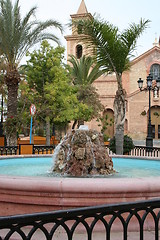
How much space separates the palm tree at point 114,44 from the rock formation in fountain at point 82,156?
21.1 ft

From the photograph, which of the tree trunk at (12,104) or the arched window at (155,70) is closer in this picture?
the tree trunk at (12,104)

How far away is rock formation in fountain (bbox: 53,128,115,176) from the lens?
5887 millimetres

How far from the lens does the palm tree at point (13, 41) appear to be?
1583 cm

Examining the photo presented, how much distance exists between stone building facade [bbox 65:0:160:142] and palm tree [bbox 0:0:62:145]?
2425 centimetres

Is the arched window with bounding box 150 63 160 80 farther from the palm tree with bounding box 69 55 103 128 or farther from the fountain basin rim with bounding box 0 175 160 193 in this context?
the fountain basin rim with bounding box 0 175 160 193

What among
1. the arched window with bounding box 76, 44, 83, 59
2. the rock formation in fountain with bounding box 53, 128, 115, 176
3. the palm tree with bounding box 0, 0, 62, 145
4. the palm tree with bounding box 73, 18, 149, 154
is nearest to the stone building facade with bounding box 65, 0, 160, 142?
the arched window with bounding box 76, 44, 83, 59

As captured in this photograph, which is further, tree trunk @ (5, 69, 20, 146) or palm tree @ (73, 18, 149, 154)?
tree trunk @ (5, 69, 20, 146)

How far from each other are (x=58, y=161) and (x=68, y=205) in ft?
8.20

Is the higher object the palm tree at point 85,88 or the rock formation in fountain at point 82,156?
the palm tree at point 85,88

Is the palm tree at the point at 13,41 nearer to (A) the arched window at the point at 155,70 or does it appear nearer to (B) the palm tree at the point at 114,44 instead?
(B) the palm tree at the point at 114,44

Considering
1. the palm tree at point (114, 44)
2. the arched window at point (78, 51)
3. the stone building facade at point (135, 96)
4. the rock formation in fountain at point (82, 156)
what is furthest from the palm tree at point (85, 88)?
the rock formation in fountain at point (82, 156)

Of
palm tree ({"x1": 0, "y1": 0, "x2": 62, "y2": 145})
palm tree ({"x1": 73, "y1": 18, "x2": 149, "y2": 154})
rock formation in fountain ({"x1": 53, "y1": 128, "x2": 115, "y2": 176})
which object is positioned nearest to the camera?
rock formation in fountain ({"x1": 53, "y1": 128, "x2": 115, "y2": 176})

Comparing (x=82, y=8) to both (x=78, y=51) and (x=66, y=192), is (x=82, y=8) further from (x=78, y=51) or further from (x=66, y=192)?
(x=66, y=192)

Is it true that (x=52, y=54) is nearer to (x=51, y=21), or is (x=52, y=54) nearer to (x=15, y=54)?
(x=51, y=21)
